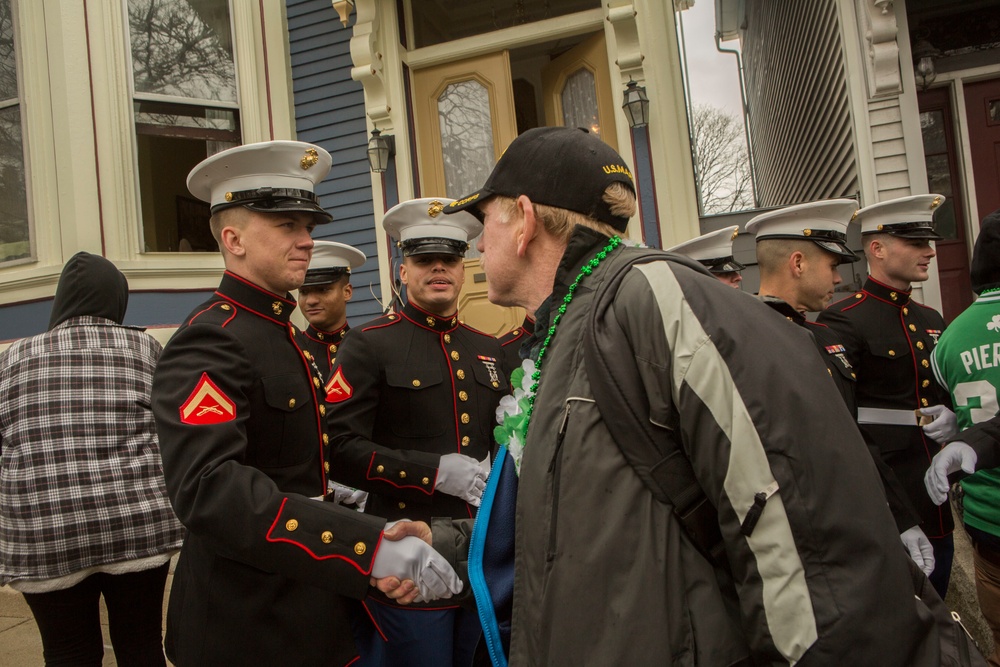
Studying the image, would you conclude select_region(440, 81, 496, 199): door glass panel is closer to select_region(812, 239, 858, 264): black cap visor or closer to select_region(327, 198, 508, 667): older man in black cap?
select_region(327, 198, 508, 667): older man in black cap

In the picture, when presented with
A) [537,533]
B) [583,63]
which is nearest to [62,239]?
[583,63]

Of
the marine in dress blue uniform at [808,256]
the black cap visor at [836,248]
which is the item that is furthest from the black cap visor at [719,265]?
the black cap visor at [836,248]

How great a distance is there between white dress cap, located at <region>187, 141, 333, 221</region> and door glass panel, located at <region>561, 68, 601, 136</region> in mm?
4789

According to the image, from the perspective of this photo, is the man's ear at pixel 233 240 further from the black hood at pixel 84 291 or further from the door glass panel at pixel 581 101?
the door glass panel at pixel 581 101

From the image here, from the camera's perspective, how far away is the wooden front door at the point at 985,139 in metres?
6.53

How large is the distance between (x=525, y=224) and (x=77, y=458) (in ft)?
7.82

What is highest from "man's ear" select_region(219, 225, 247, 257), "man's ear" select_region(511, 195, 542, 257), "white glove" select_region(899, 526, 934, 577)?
"man's ear" select_region(219, 225, 247, 257)

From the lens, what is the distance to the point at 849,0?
18.6 ft

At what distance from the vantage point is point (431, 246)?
333 cm

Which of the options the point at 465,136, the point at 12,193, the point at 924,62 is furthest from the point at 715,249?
the point at 12,193

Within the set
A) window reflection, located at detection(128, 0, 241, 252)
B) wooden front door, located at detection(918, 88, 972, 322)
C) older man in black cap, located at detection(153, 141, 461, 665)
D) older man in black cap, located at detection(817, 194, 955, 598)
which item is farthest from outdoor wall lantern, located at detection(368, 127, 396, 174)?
wooden front door, located at detection(918, 88, 972, 322)

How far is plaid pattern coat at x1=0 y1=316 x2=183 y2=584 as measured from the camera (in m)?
2.88

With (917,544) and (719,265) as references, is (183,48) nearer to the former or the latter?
(719,265)

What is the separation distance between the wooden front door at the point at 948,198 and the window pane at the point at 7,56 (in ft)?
28.3
